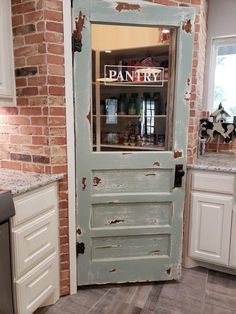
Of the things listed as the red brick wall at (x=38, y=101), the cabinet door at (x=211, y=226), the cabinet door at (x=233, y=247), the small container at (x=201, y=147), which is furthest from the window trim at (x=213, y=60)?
the cabinet door at (x=233, y=247)

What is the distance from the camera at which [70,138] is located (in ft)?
5.85

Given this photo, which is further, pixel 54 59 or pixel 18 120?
pixel 18 120

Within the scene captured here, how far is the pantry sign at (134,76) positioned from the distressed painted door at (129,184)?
0.53 ft

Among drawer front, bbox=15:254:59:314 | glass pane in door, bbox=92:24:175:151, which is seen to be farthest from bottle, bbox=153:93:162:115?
drawer front, bbox=15:254:59:314

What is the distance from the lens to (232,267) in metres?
2.15

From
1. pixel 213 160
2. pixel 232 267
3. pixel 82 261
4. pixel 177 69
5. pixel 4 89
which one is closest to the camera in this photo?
pixel 4 89

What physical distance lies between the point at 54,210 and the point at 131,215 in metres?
0.58

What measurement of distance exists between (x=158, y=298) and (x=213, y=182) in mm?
973

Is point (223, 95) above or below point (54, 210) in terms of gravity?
above

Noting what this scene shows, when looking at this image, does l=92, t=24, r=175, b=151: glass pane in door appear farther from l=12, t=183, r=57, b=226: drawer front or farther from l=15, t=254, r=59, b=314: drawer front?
l=15, t=254, r=59, b=314: drawer front

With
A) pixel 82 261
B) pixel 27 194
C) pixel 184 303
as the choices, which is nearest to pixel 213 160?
pixel 184 303

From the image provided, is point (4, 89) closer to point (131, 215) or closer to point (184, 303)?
point (131, 215)

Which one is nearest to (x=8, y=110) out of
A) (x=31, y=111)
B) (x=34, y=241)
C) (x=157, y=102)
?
(x=31, y=111)

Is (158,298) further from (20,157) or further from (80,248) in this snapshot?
(20,157)
